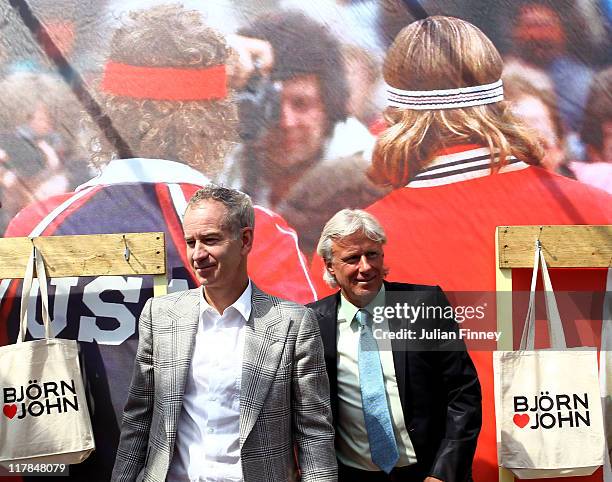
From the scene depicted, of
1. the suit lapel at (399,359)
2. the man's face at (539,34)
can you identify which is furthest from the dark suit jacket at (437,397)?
the man's face at (539,34)

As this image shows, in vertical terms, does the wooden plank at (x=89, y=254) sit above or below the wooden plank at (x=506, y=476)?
above

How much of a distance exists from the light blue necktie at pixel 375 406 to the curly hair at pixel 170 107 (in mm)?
1002

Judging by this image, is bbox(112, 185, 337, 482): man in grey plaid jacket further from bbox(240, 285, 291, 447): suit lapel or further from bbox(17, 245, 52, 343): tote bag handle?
bbox(17, 245, 52, 343): tote bag handle

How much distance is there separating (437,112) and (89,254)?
1.39 m

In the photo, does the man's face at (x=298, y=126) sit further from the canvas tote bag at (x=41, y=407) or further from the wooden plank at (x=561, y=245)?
the canvas tote bag at (x=41, y=407)

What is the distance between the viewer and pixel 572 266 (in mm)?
2801

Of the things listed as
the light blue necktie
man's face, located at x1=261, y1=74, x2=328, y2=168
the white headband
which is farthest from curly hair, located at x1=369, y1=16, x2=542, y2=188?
the light blue necktie

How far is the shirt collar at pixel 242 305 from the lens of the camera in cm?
196

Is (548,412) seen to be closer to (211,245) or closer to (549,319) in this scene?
(549,319)

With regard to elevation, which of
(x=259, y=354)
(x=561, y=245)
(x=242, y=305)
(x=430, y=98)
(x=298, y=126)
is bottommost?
(x=259, y=354)

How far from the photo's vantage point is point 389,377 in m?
2.36

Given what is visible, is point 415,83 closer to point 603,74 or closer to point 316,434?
point 603,74

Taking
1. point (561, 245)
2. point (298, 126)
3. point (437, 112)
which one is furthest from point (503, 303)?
point (298, 126)

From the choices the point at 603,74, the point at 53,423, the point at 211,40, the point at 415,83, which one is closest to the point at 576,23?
the point at 603,74
